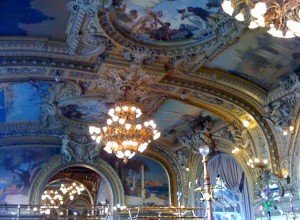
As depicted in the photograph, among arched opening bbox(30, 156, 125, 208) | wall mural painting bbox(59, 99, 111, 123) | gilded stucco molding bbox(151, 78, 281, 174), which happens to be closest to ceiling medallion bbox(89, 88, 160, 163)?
gilded stucco molding bbox(151, 78, 281, 174)

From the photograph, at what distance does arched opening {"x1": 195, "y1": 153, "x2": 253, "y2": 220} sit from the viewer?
43.7 feet

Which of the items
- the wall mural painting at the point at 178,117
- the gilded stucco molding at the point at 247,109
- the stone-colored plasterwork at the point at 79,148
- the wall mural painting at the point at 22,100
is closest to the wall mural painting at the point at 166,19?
the gilded stucco molding at the point at 247,109

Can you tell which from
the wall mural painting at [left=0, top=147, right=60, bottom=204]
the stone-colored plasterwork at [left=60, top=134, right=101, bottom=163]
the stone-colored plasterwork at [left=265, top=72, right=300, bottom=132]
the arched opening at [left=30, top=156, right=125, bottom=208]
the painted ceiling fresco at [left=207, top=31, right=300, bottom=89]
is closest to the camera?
the painted ceiling fresco at [left=207, top=31, right=300, bottom=89]

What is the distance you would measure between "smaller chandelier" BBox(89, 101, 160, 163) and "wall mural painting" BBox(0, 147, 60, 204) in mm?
6475

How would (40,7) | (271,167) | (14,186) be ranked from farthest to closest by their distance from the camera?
(14,186) < (271,167) < (40,7)

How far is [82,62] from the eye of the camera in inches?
→ 360

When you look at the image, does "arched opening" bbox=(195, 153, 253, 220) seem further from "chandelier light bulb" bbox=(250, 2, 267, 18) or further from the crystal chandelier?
"chandelier light bulb" bbox=(250, 2, 267, 18)

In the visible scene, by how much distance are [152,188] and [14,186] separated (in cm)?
590

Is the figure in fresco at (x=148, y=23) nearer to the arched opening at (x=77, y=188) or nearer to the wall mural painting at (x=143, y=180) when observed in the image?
the wall mural painting at (x=143, y=180)

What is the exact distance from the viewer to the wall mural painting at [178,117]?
12682 millimetres

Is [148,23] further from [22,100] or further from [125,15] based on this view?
[22,100]

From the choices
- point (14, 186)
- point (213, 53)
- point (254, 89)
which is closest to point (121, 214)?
point (14, 186)

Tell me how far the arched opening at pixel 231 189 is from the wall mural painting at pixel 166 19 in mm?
6691

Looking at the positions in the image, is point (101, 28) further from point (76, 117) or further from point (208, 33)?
point (76, 117)
